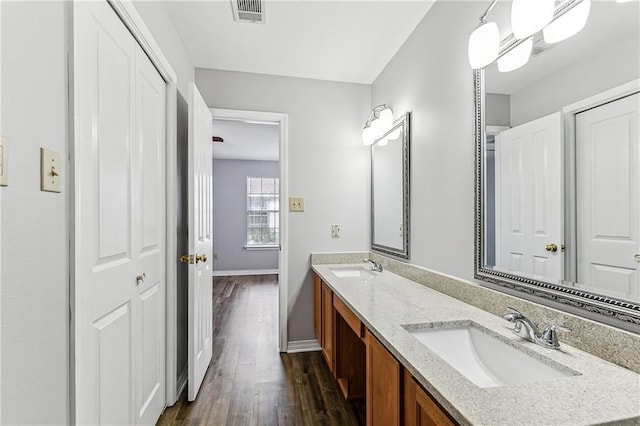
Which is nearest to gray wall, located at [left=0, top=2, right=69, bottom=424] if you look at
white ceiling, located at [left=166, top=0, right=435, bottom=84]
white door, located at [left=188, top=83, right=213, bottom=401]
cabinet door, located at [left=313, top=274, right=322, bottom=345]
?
white door, located at [left=188, top=83, right=213, bottom=401]

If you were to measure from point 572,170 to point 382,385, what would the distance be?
3.27 ft

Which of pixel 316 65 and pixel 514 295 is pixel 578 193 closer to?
pixel 514 295

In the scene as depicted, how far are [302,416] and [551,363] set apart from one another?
143 cm

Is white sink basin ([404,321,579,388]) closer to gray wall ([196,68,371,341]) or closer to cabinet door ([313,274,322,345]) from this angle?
cabinet door ([313,274,322,345])

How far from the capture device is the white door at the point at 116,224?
1.00 metres

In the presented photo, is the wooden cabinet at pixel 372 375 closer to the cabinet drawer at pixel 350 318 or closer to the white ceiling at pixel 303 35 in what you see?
the cabinet drawer at pixel 350 318

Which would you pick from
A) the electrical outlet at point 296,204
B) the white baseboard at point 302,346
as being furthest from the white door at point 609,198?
the white baseboard at point 302,346

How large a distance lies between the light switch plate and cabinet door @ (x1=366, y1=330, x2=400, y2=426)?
3.86ft

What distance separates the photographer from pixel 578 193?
39.3 inches

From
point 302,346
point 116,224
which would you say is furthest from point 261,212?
point 116,224

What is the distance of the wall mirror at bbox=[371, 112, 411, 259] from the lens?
221cm

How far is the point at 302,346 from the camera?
277 cm

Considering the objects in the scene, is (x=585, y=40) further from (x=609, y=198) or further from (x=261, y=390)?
(x=261, y=390)

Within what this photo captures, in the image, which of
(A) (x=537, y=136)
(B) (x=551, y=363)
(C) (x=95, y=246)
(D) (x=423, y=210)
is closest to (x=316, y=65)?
(D) (x=423, y=210)
